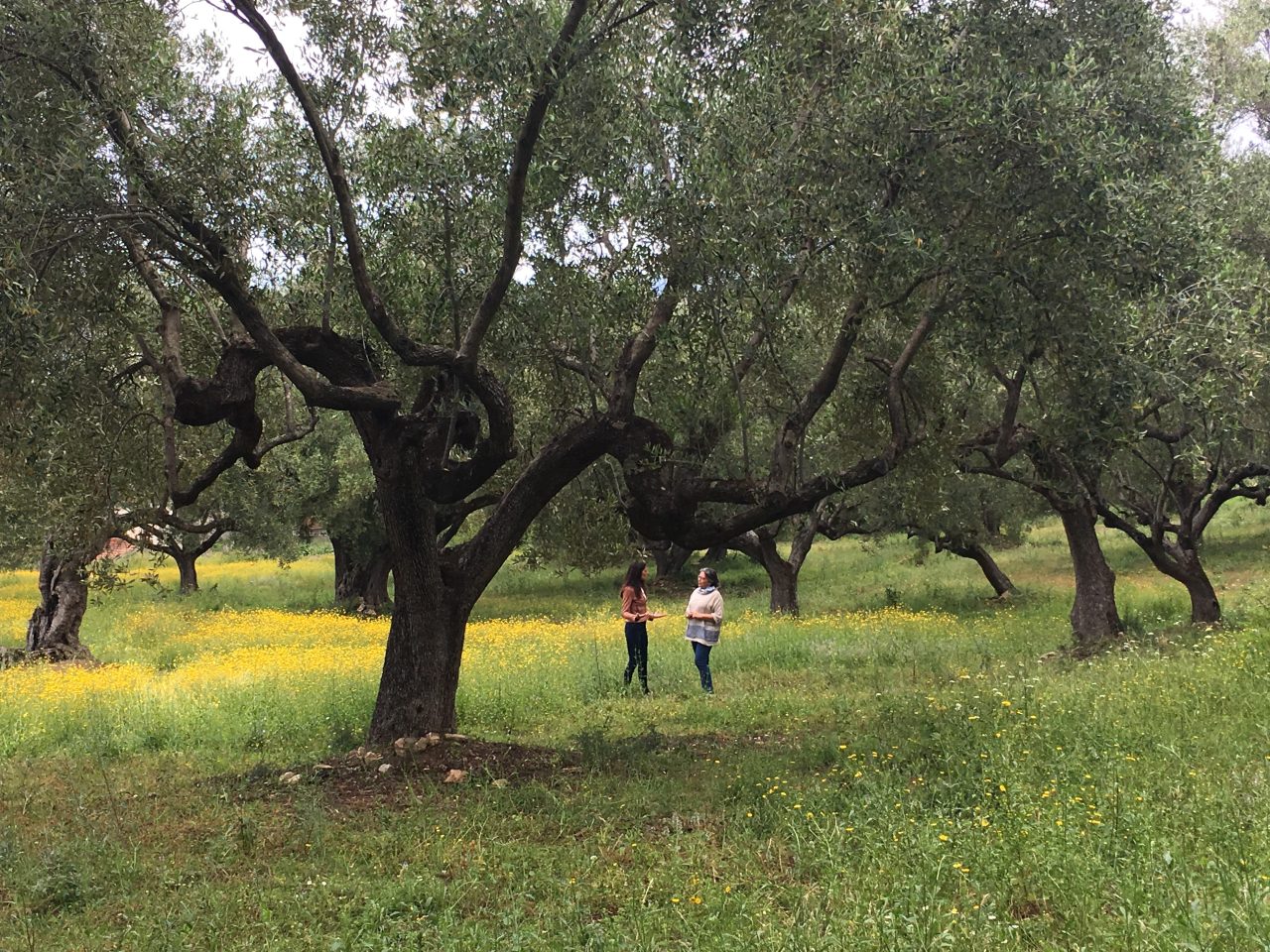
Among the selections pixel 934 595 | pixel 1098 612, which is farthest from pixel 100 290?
pixel 934 595

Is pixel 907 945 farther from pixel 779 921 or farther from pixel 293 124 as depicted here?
pixel 293 124

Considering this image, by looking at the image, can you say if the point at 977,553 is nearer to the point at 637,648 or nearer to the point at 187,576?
the point at 637,648

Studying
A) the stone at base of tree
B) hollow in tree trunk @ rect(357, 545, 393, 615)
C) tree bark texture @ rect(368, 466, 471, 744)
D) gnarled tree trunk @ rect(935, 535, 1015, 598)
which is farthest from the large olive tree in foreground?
hollow in tree trunk @ rect(357, 545, 393, 615)

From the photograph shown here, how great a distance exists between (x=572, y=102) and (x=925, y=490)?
8479mm

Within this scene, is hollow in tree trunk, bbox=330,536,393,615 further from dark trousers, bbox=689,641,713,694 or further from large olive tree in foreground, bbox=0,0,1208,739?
large olive tree in foreground, bbox=0,0,1208,739

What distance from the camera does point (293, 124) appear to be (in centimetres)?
995

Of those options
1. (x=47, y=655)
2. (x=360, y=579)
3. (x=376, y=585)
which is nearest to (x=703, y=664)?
(x=47, y=655)

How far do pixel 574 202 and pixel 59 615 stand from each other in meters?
18.7

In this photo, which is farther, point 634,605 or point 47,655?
point 47,655

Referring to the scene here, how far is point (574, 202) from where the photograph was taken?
30.0 ft

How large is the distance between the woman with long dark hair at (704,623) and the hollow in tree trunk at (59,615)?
15.0 m

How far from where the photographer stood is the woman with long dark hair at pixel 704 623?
1477 centimetres

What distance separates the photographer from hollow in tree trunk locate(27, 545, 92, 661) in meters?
20.4

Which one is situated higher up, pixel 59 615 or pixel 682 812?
pixel 59 615
